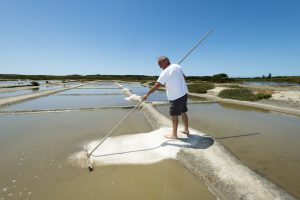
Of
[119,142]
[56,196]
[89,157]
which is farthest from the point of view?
[119,142]

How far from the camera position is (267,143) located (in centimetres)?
391

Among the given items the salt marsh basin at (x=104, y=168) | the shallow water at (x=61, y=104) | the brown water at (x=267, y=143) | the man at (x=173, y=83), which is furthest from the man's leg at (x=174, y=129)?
the shallow water at (x=61, y=104)

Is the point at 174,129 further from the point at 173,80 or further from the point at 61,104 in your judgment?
the point at 61,104

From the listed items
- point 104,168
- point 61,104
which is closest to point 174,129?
point 104,168

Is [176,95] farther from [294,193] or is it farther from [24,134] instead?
[24,134]

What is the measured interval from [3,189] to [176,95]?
9.12 feet

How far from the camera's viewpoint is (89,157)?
302 cm

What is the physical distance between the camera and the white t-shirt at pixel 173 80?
334 cm

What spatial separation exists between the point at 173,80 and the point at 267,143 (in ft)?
7.94

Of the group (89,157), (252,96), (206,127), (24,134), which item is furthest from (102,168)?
(252,96)

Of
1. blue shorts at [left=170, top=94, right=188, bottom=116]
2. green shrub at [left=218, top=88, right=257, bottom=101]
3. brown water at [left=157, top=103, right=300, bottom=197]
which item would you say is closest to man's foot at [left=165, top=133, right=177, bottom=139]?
blue shorts at [left=170, top=94, right=188, bottom=116]

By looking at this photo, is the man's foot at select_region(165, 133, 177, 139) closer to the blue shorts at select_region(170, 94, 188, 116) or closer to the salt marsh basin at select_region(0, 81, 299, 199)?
the blue shorts at select_region(170, 94, 188, 116)

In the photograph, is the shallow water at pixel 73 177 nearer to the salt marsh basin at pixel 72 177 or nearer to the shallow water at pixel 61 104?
the salt marsh basin at pixel 72 177

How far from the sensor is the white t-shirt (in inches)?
131
